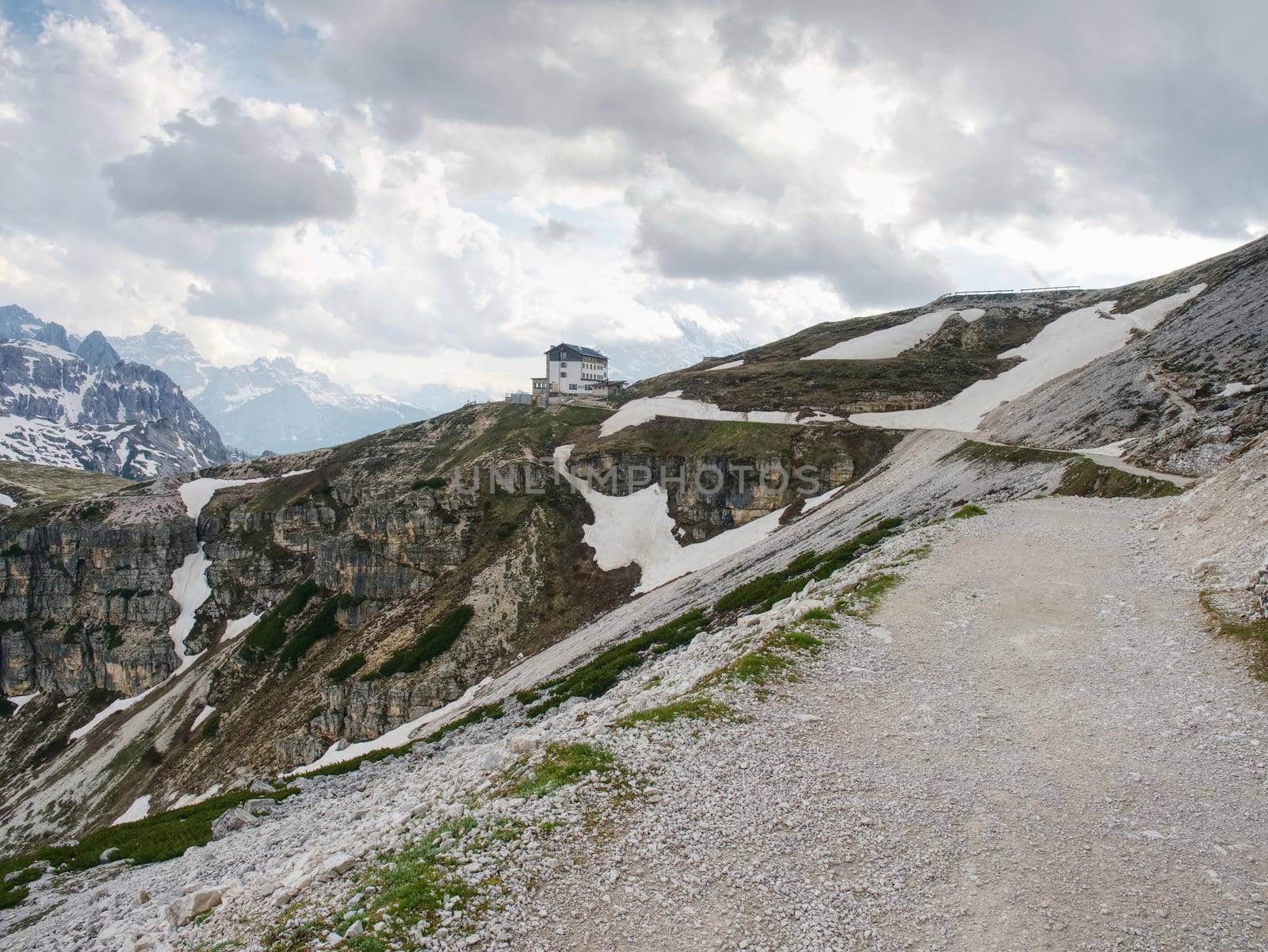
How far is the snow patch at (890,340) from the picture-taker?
129 m

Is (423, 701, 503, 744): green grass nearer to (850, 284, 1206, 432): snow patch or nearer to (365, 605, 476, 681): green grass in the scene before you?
(365, 605, 476, 681): green grass

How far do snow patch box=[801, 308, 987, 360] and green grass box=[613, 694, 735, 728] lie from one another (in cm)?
11835

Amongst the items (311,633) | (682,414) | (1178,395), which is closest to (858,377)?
(682,414)

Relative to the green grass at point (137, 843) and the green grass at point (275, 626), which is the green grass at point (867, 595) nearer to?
the green grass at point (137, 843)

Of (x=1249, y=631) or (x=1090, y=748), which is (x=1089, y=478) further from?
(x=1090, y=748)

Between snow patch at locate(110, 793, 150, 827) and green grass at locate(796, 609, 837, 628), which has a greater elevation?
green grass at locate(796, 609, 837, 628)

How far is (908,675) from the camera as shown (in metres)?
18.9

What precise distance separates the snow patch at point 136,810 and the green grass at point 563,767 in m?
80.6

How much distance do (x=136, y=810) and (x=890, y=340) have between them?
5368 inches

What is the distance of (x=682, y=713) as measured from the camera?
16641 millimetres

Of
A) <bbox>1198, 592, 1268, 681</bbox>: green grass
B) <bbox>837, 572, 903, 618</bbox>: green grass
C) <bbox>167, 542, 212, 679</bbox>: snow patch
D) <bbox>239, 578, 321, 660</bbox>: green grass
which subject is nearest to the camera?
<bbox>1198, 592, 1268, 681</bbox>: green grass

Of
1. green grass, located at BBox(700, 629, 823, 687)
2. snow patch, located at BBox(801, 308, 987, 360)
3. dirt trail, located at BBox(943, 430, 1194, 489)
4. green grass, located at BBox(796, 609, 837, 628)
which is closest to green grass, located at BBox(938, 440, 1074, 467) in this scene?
dirt trail, located at BBox(943, 430, 1194, 489)

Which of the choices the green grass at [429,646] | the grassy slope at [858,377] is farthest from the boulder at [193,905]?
the grassy slope at [858,377]

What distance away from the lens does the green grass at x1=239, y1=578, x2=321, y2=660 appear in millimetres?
91375
